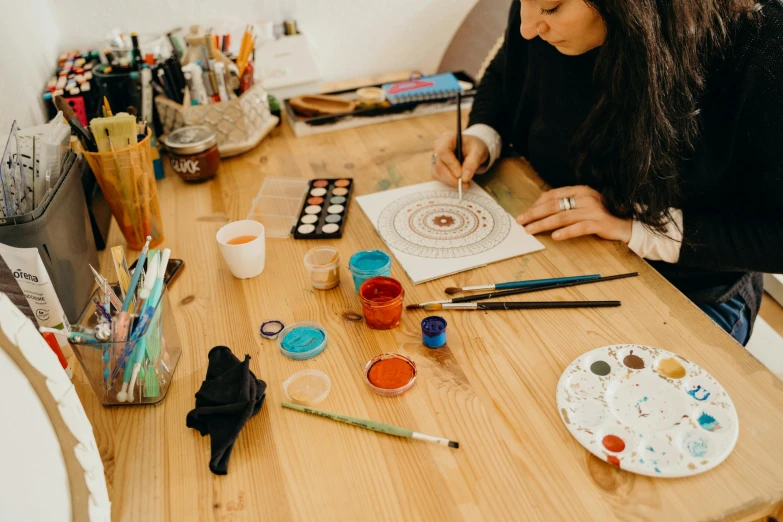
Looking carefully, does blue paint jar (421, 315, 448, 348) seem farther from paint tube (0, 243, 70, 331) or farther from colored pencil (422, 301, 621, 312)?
paint tube (0, 243, 70, 331)

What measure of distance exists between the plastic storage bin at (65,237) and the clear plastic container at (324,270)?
0.35m

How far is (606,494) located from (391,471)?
0.23 meters

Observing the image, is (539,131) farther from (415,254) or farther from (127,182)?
(127,182)

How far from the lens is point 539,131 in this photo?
4.10 feet

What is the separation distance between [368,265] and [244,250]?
202 millimetres

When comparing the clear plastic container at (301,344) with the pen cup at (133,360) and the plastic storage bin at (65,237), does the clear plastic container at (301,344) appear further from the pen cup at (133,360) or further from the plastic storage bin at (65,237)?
the plastic storage bin at (65,237)

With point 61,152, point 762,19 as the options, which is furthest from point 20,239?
point 762,19

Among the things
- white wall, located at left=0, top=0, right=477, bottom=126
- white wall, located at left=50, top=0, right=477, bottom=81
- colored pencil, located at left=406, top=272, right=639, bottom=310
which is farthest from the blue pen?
white wall, located at left=50, top=0, right=477, bottom=81

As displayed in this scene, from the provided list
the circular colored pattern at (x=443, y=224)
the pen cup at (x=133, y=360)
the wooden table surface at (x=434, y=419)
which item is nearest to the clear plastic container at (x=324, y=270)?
the wooden table surface at (x=434, y=419)

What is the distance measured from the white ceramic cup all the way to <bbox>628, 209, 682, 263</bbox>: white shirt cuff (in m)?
0.63

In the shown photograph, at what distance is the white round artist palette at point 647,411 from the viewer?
65 cm

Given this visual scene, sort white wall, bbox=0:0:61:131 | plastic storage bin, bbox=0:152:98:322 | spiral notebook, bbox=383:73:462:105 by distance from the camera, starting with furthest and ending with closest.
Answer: spiral notebook, bbox=383:73:462:105 → white wall, bbox=0:0:61:131 → plastic storage bin, bbox=0:152:98:322

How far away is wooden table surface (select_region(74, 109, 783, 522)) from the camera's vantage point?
0.62 metres

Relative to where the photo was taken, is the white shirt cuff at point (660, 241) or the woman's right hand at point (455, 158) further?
the woman's right hand at point (455, 158)
